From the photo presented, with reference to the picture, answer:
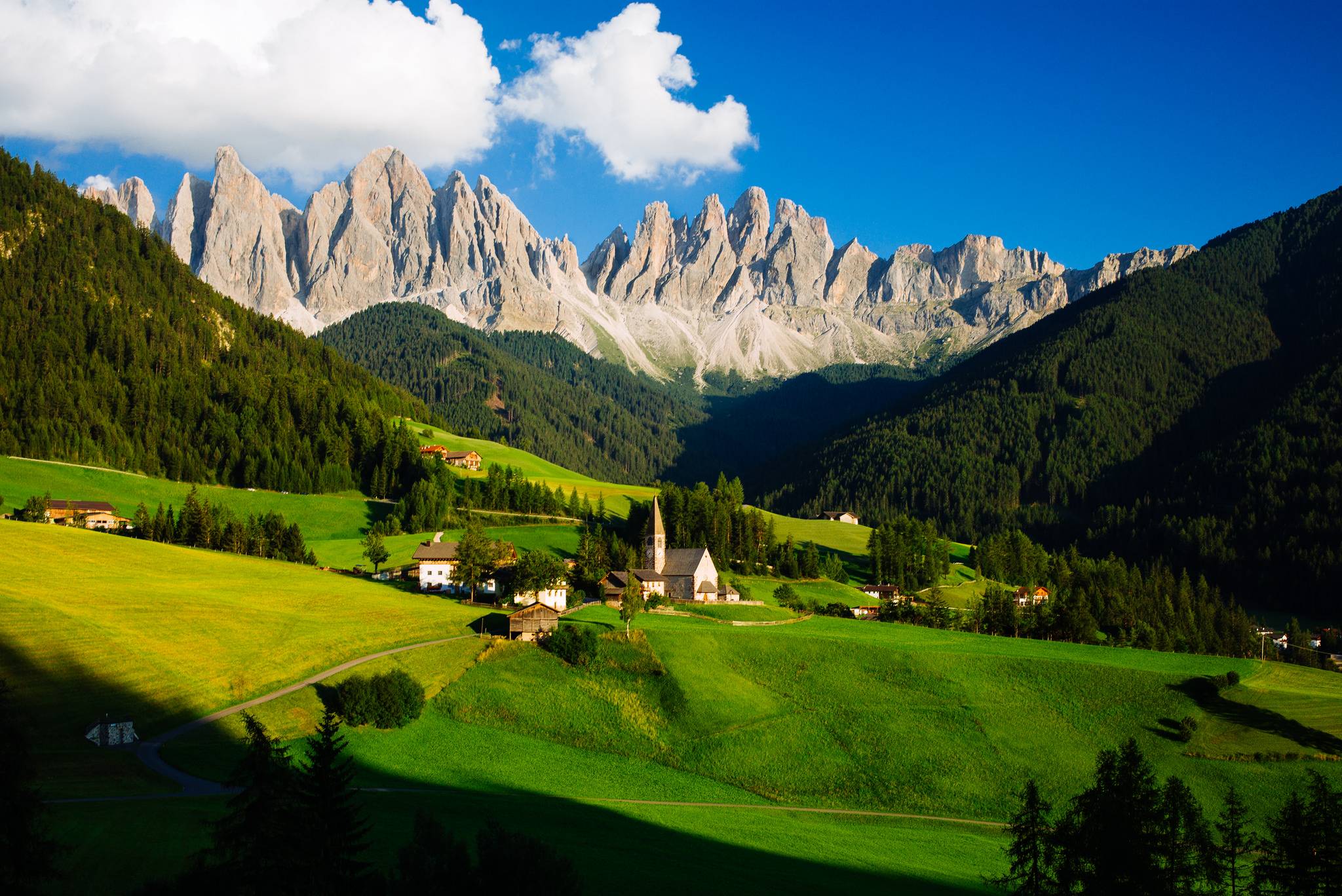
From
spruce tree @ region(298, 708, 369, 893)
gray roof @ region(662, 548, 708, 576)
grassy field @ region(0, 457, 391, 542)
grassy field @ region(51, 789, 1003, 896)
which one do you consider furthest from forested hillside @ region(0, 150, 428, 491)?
spruce tree @ region(298, 708, 369, 893)

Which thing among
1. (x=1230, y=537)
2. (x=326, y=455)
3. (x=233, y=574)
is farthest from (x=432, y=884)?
(x=1230, y=537)

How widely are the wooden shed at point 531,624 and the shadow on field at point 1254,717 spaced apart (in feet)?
174

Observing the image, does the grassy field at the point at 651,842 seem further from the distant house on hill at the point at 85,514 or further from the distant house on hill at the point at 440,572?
the distant house on hill at the point at 85,514

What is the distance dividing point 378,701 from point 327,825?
34.2 m

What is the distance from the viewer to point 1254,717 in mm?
72000

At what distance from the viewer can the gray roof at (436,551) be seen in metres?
113

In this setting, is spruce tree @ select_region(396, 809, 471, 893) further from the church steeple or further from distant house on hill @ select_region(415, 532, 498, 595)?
the church steeple

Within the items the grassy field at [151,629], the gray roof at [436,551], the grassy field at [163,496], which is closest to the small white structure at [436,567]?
the gray roof at [436,551]

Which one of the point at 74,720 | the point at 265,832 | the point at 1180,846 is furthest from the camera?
the point at 74,720

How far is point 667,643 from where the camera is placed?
81562mm

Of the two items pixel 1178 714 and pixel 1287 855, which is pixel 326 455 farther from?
pixel 1287 855

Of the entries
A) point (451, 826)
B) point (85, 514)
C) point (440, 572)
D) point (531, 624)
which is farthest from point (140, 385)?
point (451, 826)

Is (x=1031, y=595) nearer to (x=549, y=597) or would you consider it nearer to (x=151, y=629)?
(x=549, y=597)

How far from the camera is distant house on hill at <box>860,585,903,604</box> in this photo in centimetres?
12633
